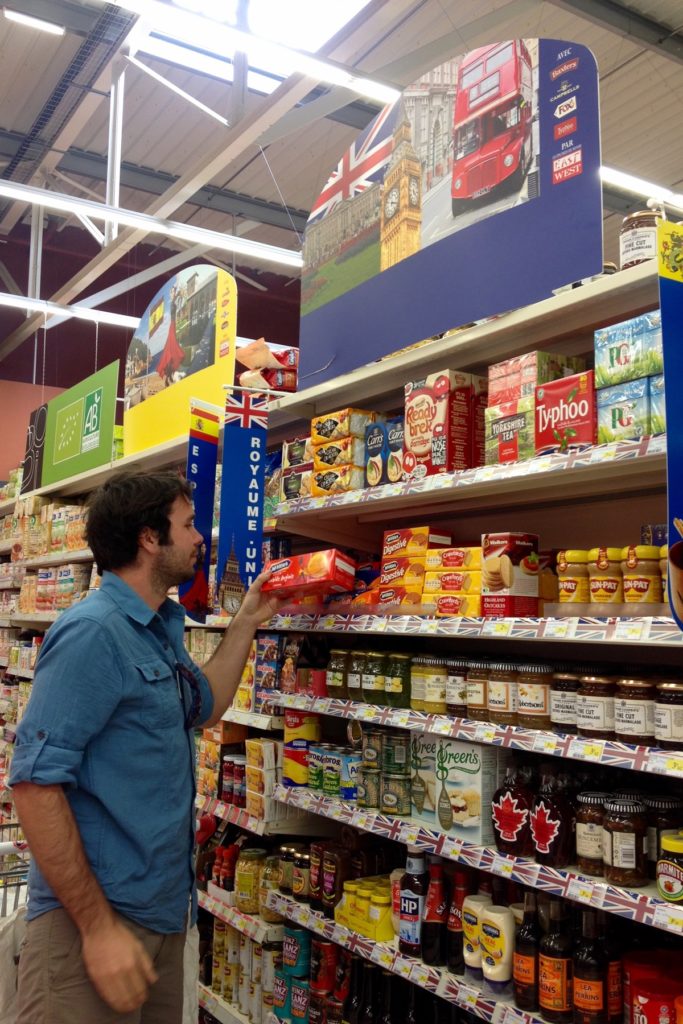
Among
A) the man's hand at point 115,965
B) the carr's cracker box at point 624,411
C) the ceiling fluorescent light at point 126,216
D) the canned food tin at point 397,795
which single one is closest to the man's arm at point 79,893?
the man's hand at point 115,965

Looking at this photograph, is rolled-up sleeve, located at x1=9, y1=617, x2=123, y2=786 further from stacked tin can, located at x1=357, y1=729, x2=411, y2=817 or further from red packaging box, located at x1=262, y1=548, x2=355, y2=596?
stacked tin can, located at x1=357, y1=729, x2=411, y2=817

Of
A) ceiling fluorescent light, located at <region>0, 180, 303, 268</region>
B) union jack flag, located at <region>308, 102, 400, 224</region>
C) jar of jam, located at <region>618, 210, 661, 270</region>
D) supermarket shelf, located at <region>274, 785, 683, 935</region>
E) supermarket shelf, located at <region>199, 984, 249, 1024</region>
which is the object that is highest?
ceiling fluorescent light, located at <region>0, 180, 303, 268</region>

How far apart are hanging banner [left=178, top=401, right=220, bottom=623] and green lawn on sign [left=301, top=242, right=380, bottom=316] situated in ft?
2.08

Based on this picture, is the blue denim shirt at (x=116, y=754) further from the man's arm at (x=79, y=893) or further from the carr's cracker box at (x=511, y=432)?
the carr's cracker box at (x=511, y=432)

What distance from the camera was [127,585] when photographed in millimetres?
2455

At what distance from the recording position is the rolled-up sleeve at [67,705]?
2.08 metres

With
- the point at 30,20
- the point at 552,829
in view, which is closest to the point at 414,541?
the point at 552,829

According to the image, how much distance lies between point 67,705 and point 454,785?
1181 millimetres

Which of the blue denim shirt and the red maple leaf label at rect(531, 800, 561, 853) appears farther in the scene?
the red maple leaf label at rect(531, 800, 561, 853)

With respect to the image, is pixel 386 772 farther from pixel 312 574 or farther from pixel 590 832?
pixel 590 832

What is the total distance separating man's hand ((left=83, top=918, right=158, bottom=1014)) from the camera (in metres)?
2.05

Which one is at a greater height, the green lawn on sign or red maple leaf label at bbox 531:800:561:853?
the green lawn on sign

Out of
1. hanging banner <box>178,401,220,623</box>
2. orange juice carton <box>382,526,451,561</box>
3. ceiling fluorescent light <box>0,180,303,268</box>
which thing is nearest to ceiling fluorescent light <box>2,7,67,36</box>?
ceiling fluorescent light <box>0,180,303,268</box>

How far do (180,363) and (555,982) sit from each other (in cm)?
318
